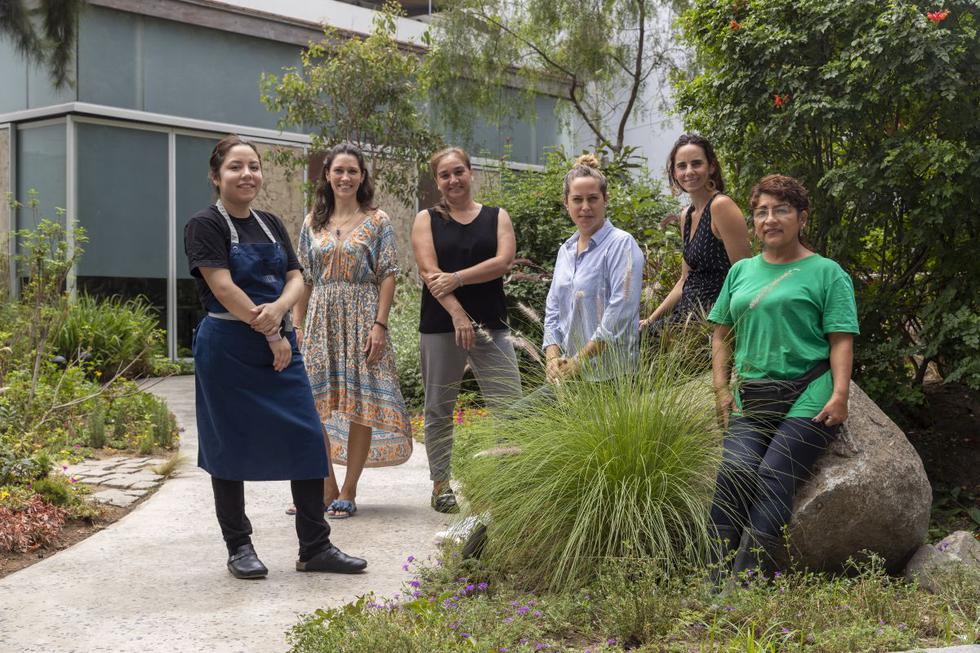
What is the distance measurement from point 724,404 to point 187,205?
38.3 feet

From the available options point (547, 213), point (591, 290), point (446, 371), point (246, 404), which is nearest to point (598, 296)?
point (591, 290)

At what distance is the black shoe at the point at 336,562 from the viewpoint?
452 cm

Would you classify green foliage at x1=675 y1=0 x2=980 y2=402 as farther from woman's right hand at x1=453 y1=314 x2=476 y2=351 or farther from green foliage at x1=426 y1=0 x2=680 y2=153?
green foliage at x1=426 y1=0 x2=680 y2=153

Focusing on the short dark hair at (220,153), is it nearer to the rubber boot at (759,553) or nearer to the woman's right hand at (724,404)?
the woman's right hand at (724,404)

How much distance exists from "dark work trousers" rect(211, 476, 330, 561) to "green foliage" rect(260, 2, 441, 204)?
8240mm

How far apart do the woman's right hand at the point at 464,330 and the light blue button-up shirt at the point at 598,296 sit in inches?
25.0

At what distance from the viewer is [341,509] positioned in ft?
18.6

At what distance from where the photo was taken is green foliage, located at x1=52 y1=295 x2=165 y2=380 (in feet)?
38.0

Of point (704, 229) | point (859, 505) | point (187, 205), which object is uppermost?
point (187, 205)

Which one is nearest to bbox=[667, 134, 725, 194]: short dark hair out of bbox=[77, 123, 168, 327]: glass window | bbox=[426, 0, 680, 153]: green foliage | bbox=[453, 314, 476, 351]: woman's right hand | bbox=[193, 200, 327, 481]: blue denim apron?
bbox=[453, 314, 476, 351]: woman's right hand

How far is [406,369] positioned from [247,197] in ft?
19.1

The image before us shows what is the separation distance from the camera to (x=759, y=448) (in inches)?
165

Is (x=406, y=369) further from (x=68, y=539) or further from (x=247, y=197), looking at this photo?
(x=247, y=197)

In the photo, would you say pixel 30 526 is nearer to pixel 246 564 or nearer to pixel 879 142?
pixel 246 564
